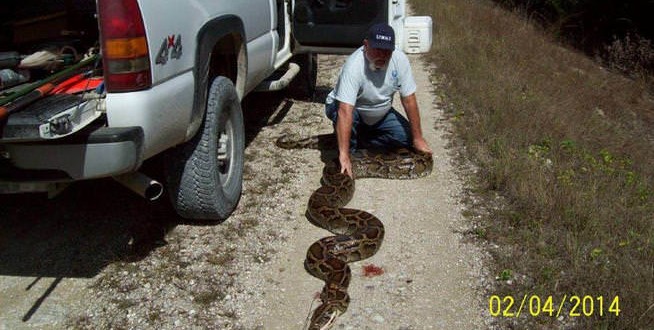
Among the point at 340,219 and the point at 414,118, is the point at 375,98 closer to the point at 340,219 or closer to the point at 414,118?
the point at 414,118

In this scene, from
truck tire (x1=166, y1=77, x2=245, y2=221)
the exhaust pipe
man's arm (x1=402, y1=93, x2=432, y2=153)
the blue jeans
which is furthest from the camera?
the blue jeans

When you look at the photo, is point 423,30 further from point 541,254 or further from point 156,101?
point 156,101

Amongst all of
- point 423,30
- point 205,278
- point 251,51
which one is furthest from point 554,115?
point 205,278

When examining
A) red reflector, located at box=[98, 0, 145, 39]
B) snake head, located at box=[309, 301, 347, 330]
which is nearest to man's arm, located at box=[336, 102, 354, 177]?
snake head, located at box=[309, 301, 347, 330]

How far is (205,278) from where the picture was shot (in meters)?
4.38

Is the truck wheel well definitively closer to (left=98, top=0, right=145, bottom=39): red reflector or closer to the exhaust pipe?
the exhaust pipe

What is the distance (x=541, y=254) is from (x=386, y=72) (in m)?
2.34

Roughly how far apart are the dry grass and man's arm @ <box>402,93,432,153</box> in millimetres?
654

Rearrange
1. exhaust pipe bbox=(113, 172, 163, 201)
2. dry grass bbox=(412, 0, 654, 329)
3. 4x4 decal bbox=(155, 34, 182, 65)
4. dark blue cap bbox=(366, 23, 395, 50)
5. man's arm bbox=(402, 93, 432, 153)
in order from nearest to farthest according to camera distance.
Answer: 1. 4x4 decal bbox=(155, 34, 182, 65)
2. exhaust pipe bbox=(113, 172, 163, 201)
3. dry grass bbox=(412, 0, 654, 329)
4. dark blue cap bbox=(366, 23, 395, 50)
5. man's arm bbox=(402, 93, 432, 153)

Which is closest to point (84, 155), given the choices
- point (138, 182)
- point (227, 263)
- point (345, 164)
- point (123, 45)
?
point (138, 182)

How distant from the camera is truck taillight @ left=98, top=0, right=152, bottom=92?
11.5 feet

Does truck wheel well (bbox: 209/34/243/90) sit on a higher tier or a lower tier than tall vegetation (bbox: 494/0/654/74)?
higher

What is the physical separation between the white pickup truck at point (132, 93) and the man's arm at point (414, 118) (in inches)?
57.5
